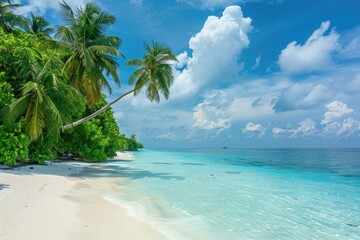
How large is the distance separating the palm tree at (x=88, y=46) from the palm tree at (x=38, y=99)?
2.76 metres

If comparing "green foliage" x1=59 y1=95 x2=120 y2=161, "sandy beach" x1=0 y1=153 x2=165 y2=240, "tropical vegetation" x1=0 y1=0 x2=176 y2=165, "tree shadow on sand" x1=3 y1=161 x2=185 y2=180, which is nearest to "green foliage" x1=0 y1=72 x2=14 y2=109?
"tropical vegetation" x1=0 y1=0 x2=176 y2=165

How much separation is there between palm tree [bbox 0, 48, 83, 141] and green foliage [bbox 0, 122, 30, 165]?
356 mm

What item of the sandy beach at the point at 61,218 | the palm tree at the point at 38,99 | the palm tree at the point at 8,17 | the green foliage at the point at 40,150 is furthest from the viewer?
the palm tree at the point at 8,17

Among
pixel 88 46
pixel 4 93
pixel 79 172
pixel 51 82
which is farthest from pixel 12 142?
pixel 88 46

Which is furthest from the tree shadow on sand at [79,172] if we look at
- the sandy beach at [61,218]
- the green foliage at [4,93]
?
the sandy beach at [61,218]

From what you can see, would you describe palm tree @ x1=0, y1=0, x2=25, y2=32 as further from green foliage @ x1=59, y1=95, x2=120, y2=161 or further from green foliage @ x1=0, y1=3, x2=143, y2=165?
green foliage @ x1=59, y1=95, x2=120, y2=161

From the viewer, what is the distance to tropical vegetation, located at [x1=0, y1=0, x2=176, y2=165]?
12.2 meters

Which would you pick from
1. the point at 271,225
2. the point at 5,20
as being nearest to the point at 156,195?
the point at 271,225

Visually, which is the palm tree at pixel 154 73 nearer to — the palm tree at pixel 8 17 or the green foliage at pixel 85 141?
the green foliage at pixel 85 141

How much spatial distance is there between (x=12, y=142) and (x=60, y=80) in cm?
349

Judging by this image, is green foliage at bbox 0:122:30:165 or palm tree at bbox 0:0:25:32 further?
palm tree at bbox 0:0:25:32

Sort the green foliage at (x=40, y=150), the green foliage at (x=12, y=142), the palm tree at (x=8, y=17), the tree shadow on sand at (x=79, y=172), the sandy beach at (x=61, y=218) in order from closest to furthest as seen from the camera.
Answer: the sandy beach at (x=61, y=218) → the green foliage at (x=12, y=142) → the tree shadow on sand at (x=79, y=172) → the green foliage at (x=40, y=150) → the palm tree at (x=8, y=17)

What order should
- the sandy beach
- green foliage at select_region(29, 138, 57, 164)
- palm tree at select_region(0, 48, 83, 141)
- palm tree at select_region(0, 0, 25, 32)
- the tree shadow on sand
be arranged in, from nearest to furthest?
1. the sandy beach
2. palm tree at select_region(0, 48, 83, 141)
3. the tree shadow on sand
4. green foliage at select_region(29, 138, 57, 164)
5. palm tree at select_region(0, 0, 25, 32)

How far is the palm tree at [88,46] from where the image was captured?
16.3 m
